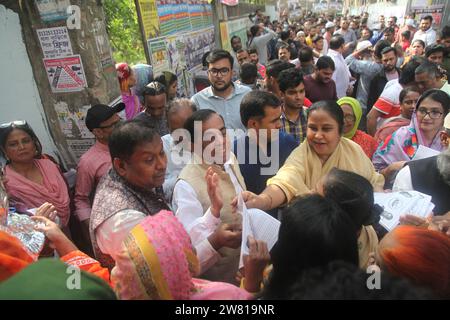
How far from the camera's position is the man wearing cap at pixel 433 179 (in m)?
1.82

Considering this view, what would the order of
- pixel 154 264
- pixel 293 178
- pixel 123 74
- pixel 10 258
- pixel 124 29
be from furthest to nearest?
pixel 124 29 < pixel 123 74 < pixel 293 178 < pixel 10 258 < pixel 154 264

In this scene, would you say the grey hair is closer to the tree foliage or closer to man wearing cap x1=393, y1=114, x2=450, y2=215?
man wearing cap x1=393, y1=114, x2=450, y2=215

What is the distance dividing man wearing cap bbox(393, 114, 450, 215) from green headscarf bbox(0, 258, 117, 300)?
71.9 inches

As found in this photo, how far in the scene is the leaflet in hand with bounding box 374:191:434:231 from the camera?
1.65 meters

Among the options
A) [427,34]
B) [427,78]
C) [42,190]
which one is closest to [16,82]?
[42,190]

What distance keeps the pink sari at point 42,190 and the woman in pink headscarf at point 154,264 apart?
A: 1.65 m

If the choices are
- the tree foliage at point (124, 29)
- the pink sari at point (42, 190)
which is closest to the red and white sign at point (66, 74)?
the pink sari at point (42, 190)

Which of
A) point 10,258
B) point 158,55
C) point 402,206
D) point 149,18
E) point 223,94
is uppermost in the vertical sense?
point 149,18

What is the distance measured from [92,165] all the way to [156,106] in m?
0.97

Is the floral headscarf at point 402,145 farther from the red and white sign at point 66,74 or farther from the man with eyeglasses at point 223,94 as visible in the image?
the red and white sign at point 66,74

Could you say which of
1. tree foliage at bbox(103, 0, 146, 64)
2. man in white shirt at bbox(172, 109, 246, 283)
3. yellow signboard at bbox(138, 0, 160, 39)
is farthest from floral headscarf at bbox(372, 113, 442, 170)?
tree foliage at bbox(103, 0, 146, 64)

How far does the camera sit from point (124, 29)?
6.30m

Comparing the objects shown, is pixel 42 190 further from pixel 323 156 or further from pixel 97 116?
pixel 323 156
